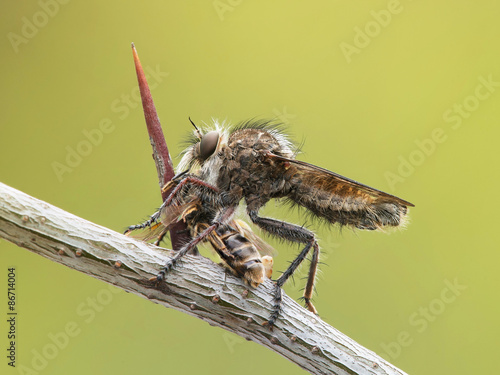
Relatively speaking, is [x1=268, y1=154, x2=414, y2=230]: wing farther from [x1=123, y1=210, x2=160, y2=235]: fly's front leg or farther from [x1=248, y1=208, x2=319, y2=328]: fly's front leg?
[x1=123, y1=210, x2=160, y2=235]: fly's front leg

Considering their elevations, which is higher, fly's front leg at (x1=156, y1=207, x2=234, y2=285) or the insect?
the insect

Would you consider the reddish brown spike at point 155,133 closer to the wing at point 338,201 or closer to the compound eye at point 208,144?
the compound eye at point 208,144

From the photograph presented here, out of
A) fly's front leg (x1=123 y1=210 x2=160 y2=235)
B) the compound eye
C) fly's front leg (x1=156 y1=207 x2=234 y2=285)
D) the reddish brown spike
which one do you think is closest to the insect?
the compound eye

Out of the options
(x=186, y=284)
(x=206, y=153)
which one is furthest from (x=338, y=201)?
(x=186, y=284)

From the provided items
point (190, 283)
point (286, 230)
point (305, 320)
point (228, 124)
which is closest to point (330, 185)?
point (286, 230)

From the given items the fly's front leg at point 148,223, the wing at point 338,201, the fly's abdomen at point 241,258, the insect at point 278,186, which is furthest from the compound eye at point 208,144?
the fly's abdomen at point 241,258

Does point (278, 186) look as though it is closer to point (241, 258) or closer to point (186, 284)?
point (241, 258)

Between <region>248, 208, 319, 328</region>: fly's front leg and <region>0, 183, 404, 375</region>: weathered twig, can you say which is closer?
<region>0, 183, 404, 375</region>: weathered twig
